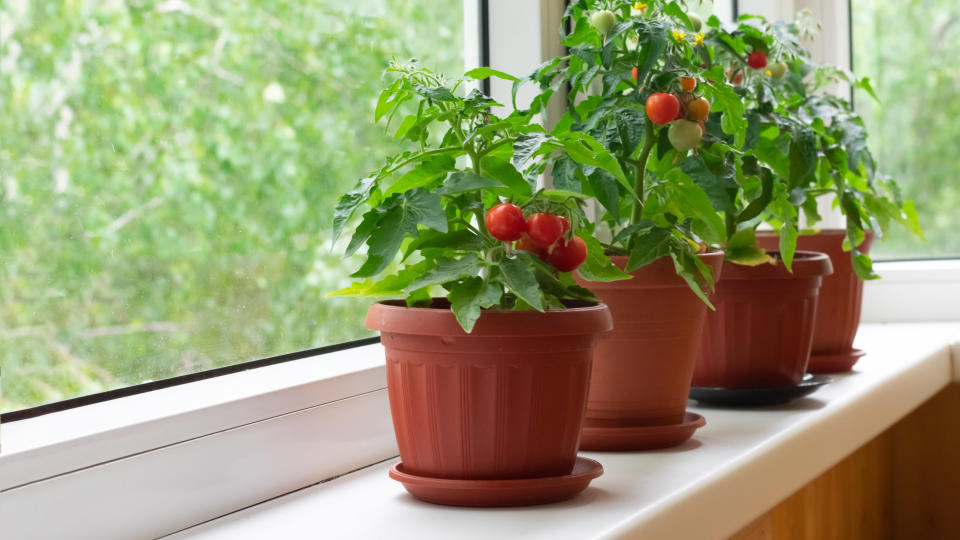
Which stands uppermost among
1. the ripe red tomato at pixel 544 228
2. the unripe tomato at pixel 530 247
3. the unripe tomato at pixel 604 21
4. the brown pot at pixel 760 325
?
the unripe tomato at pixel 604 21

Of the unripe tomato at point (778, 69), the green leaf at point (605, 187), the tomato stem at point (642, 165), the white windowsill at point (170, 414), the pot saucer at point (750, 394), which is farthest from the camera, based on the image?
the unripe tomato at point (778, 69)

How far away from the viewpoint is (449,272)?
2.60ft

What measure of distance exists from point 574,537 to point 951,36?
189 cm

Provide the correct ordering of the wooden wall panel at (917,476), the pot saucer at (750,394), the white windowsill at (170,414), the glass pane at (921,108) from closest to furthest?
the white windowsill at (170,414) → the pot saucer at (750,394) → the wooden wall panel at (917,476) → the glass pane at (921,108)

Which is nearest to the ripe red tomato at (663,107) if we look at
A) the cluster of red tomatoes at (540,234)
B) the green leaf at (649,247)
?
the green leaf at (649,247)

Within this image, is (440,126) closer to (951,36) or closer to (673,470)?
(673,470)

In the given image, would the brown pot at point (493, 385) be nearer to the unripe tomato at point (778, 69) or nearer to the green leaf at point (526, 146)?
the green leaf at point (526, 146)

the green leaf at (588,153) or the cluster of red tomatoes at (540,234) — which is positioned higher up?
the green leaf at (588,153)

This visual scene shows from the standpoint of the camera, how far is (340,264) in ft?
3.80

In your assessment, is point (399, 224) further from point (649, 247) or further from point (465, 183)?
point (649, 247)

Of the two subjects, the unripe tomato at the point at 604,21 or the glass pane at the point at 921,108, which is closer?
the unripe tomato at the point at 604,21

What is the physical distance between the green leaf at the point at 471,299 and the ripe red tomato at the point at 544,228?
0.05m

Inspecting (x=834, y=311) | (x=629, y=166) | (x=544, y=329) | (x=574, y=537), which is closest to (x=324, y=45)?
(x=629, y=166)

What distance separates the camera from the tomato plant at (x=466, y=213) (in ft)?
2.58
